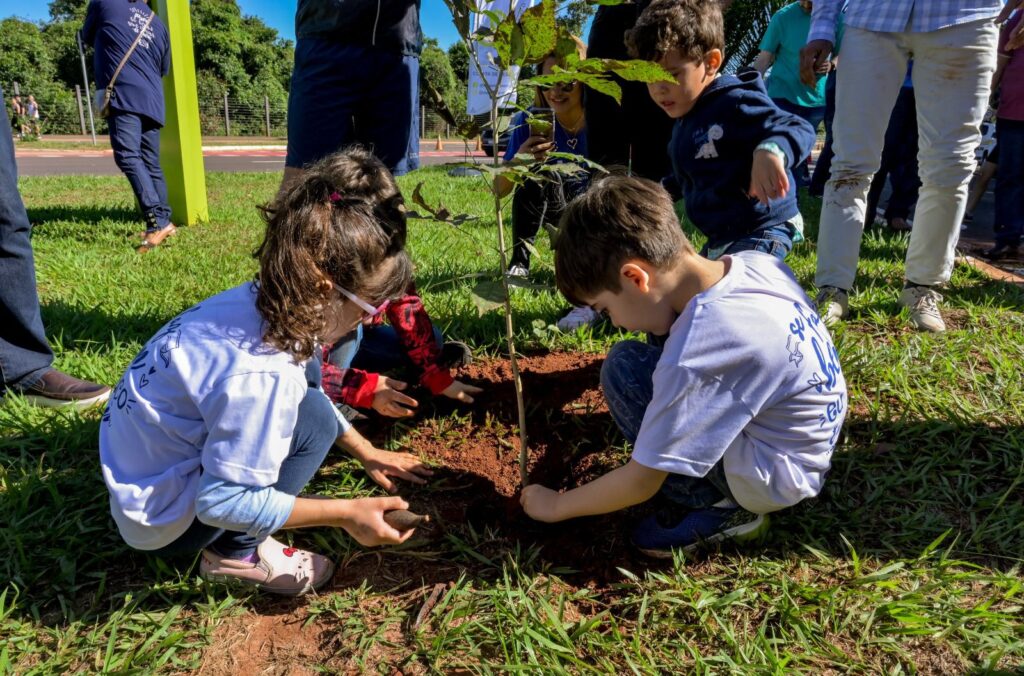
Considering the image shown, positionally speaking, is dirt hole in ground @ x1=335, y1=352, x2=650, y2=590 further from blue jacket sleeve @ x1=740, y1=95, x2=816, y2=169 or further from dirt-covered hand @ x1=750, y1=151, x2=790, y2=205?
blue jacket sleeve @ x1=740, y1=95, x2=816, y2=169

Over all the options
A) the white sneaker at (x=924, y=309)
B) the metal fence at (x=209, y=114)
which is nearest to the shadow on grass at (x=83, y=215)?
the white sneaker at (x=924, y=309)

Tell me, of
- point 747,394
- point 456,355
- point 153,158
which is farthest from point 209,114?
point 747,394

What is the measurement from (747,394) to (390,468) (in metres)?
1.03

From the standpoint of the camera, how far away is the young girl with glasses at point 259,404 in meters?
1.26

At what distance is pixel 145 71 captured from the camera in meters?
4.77

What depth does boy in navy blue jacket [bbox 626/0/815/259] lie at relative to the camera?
219cm

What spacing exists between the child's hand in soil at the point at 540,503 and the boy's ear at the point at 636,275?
53 cm

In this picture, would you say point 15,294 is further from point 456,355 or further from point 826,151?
point 826,151

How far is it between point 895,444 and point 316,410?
5.65 ft

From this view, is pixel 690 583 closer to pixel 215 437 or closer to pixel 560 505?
pixel 560 505

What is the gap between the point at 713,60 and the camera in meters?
2.38

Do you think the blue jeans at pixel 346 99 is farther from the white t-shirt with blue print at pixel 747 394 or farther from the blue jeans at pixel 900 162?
the blue jeans at pixel 900 162

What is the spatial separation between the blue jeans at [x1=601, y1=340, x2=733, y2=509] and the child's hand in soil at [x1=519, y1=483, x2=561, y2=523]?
0.27m

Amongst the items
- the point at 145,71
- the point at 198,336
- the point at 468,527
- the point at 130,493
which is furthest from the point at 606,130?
the point at 145,71
